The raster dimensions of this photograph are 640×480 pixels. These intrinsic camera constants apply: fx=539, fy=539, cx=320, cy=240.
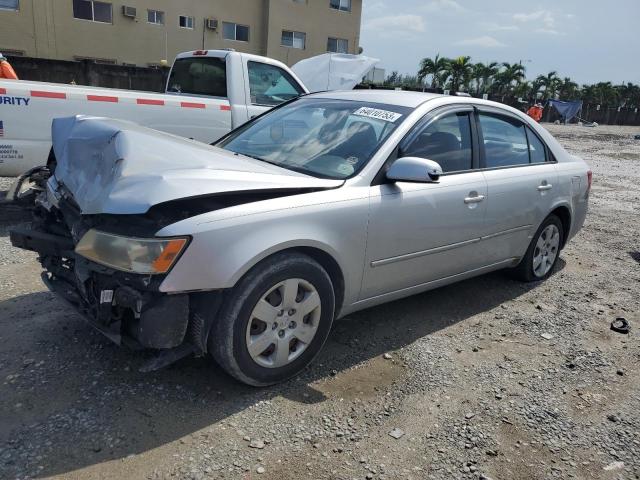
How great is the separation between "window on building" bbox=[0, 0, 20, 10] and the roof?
22.5m

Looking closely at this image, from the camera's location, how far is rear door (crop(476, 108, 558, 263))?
433 centimetres

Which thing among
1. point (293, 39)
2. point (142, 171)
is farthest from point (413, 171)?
point (293, 39)

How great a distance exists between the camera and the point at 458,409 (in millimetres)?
3137

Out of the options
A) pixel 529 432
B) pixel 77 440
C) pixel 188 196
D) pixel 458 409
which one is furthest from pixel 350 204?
pixel 77 440

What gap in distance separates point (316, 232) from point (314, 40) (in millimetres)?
29871

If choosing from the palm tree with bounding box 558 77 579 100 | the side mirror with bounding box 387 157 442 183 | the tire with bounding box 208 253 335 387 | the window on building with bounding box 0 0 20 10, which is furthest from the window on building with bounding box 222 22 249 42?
the palm tree with bounding box 558 77 579 100

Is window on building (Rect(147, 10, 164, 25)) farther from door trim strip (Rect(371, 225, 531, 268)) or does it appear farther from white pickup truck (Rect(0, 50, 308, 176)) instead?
door trim strip (Rect(371, 225, 531, 268))

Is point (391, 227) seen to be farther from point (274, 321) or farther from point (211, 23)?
point (211, 23)

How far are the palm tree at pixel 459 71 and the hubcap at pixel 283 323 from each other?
4432 cm

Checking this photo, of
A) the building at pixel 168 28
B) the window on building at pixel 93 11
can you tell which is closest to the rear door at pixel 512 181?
the building at pixel 168 28

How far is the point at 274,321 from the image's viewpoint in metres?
3.02

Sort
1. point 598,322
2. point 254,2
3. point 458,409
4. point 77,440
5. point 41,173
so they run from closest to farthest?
point 77,440 → point 458,409 → point 41,173 → point 598,322 → point 254,2

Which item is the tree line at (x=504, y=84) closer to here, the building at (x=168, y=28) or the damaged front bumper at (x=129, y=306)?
the building at (x=168, y=28)

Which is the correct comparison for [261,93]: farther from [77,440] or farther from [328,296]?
[77,440]
